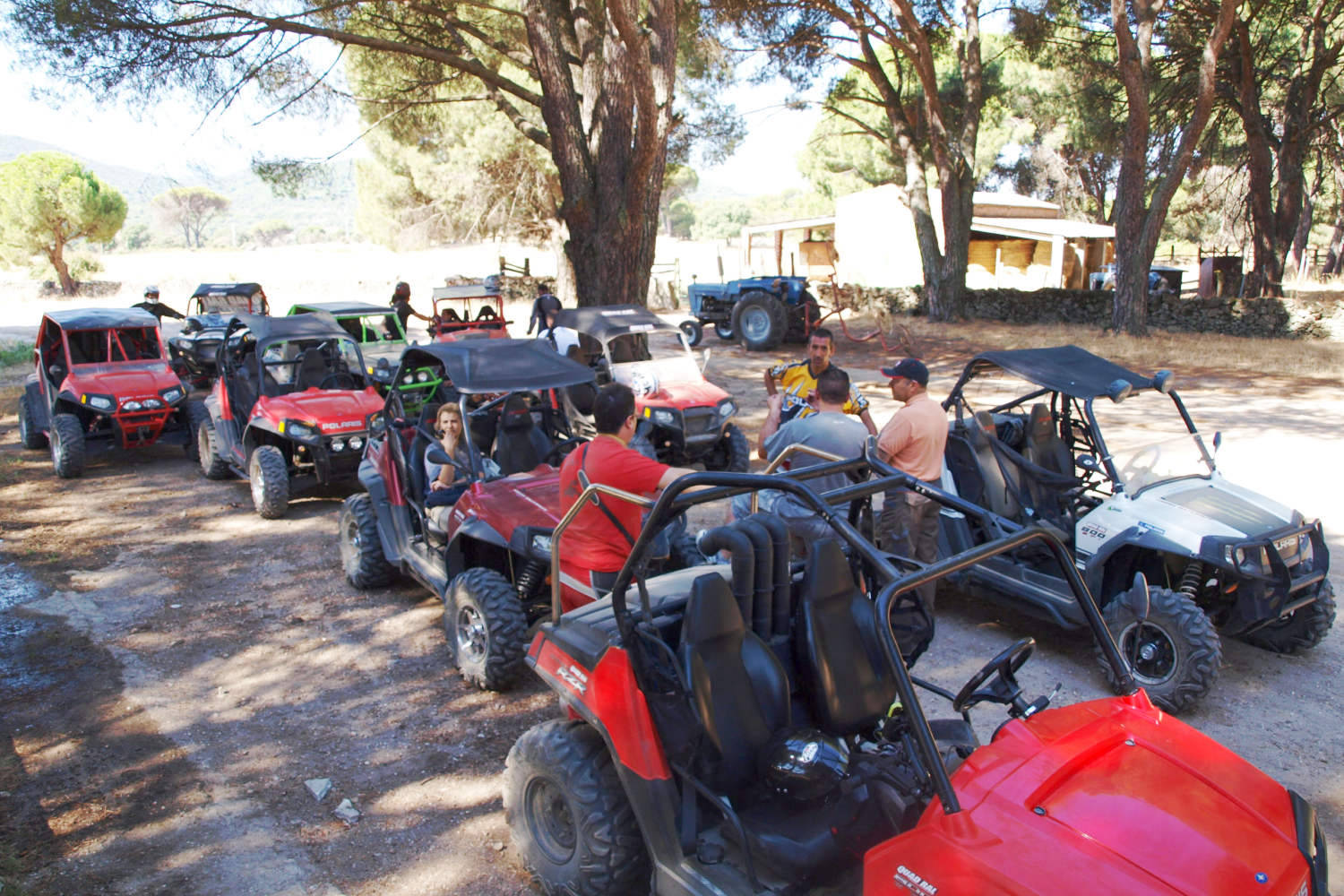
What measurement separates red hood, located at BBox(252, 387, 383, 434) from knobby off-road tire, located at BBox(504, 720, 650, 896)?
217 inches

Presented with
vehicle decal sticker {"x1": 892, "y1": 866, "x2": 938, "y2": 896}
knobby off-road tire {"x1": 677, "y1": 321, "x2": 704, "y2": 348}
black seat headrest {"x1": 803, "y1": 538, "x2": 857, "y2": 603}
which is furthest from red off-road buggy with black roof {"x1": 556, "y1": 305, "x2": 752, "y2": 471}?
knobby off-road tire {"x1": 677, "y1": 321, "x2": 704, "y2": 348}

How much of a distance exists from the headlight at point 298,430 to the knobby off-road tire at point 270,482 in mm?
334

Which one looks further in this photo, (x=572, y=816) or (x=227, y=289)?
(x=227, y=289)

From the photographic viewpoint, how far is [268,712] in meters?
4.94

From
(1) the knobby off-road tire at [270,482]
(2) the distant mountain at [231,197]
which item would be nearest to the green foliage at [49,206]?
(2) the distant mountain at [231,197]

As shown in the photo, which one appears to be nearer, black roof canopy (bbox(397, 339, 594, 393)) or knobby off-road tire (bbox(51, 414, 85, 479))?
black roof canopy (bbox(397, 339, 594, 393))

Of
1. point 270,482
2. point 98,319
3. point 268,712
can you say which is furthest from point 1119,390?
point 98,319

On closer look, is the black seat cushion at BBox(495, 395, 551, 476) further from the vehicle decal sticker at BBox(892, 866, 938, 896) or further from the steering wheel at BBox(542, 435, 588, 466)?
the vehicle decal sticker at BBox(892, 866, 938, 896)

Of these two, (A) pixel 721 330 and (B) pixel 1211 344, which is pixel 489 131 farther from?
(B) pixel 1211 344

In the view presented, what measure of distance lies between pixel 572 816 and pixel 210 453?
7970 millimetres

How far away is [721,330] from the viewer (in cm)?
1983

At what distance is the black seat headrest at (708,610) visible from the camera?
118 inches

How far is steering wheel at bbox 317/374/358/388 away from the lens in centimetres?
948

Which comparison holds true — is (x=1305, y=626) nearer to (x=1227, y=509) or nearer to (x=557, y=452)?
(x=1227, y=509)
